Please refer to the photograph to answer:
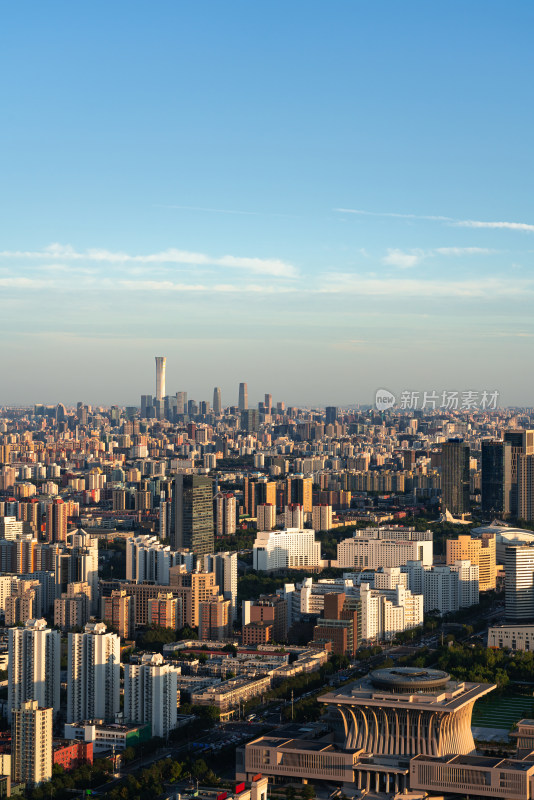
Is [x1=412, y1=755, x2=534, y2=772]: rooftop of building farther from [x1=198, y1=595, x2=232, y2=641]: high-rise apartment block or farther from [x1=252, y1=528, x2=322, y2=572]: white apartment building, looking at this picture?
[x1=252, y1=528, x2=322, y2=572]: white apartment building

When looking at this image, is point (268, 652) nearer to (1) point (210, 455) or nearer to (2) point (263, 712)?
(2) point (263, 712)

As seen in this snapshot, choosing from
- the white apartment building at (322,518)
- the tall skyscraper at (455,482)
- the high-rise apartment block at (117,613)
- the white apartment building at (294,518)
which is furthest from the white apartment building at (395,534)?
the high-rise apartment block at (117,613)

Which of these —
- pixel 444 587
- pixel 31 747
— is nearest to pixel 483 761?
pixel 31 747

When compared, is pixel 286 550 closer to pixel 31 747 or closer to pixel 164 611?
pixel 164 611

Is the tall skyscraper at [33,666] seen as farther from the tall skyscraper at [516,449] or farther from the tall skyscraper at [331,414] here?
the tall skyscraper at [331,414]

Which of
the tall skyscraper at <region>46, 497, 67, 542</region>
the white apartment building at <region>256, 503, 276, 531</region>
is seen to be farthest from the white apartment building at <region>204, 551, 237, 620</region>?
the white apartment building at <region>256, 503, 276, 531</region>
